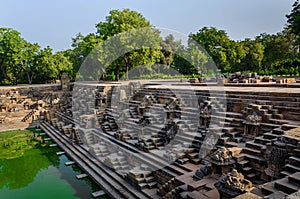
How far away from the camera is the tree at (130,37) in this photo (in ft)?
79.8

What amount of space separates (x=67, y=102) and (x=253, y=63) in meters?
32.2

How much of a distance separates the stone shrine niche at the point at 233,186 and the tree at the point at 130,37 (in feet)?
66.6

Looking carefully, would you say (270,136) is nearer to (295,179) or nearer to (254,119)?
(254,119)

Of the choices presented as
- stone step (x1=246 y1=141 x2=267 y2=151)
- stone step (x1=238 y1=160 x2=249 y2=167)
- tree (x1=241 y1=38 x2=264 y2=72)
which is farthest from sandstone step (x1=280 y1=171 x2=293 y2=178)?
tree (x1=241 y1=38 x2=264 y2=72)

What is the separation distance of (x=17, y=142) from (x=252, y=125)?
46.4 feet

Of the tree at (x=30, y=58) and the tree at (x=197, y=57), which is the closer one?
the tree at (x=30, y=58)

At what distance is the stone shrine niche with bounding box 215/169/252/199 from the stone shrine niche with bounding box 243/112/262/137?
3.08 meters

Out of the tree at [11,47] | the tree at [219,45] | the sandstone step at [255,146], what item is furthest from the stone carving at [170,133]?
the tree at [219,45]

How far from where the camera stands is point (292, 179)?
4.68 metres

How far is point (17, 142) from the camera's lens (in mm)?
16000

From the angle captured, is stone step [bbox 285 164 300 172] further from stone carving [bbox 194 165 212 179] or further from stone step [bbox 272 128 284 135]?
stone carving [bbox 194 165 212 179]

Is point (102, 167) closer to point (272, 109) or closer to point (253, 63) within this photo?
point (272, 109)

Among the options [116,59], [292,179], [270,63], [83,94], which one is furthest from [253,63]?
[292,179]

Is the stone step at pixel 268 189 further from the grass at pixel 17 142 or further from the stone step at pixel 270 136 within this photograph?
the grass at pixel 17 142
